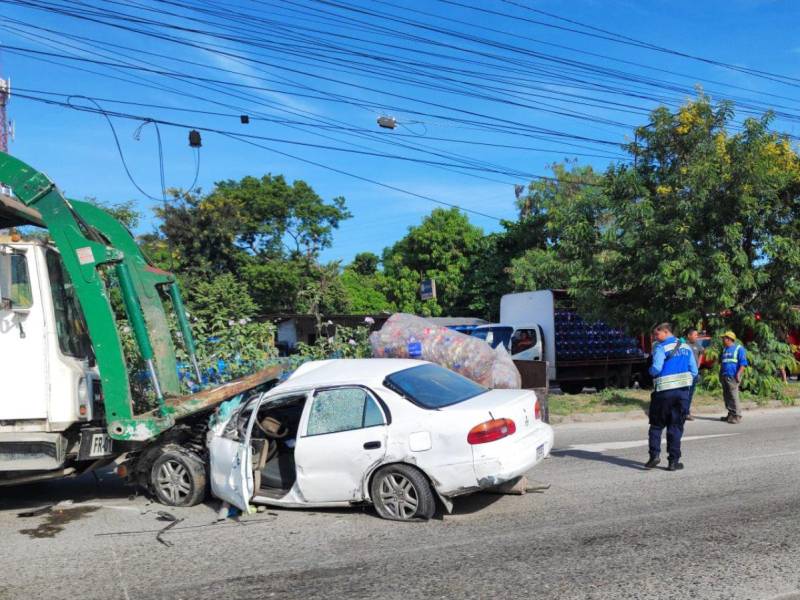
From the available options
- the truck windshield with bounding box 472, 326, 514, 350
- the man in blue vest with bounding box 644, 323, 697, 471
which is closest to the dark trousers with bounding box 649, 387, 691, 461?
the man in blue vest with bounding box 644, 323, 697, 471

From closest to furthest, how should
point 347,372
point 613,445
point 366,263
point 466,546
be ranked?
point 466,546 → point 347,372 → point 613,445 → point 366,263

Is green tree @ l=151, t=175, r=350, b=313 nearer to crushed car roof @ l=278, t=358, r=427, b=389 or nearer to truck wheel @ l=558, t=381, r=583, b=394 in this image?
truck wheel @ l=558, t=381, r=583, b=394

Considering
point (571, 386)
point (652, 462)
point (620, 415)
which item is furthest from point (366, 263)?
point (652, 462)

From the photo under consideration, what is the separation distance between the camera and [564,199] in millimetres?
33531

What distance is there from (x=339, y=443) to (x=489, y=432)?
4.38 feet

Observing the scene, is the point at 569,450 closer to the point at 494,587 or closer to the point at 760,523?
the point at 760,523

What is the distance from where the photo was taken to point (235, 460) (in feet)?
21.9

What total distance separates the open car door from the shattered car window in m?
0.57

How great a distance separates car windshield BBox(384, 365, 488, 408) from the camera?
648 centimetres

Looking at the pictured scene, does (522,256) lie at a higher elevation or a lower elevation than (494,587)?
higher

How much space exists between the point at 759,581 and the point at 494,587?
Answer: 1650 millimetres

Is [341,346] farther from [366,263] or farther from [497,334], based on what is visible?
[366,263]

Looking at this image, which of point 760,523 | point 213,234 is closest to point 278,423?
point 760,523

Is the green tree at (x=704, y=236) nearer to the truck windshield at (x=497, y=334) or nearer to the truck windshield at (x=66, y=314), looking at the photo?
the truck windshield at (x=497, y=334)
